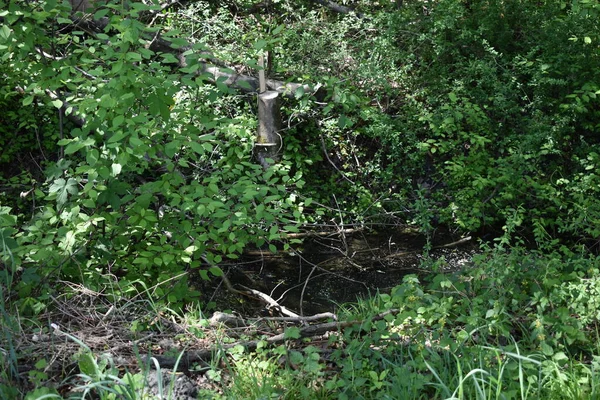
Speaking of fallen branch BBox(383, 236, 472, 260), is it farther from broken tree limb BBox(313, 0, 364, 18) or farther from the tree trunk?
broken tree limb BBox(313, 0, 364, 18)

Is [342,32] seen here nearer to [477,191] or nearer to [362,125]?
[362,125]

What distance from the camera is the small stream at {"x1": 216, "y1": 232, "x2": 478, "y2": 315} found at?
614cm

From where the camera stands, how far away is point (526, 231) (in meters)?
7.16

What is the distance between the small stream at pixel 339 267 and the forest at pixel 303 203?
30 mm

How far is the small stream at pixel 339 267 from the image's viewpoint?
6.14 meters

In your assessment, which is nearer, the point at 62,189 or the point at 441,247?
the point at 62,189

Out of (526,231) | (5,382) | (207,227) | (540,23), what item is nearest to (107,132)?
(207,227)

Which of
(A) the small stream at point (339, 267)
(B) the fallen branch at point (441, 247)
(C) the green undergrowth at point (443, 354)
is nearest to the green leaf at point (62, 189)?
(C) the green undergrowth at point (443, 354)

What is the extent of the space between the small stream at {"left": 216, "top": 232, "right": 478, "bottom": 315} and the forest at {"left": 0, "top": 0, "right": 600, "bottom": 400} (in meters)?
0.03

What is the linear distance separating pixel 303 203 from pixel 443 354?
6.76 feet

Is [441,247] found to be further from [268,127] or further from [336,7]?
[336,7]

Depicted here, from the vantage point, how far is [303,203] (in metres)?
5.38

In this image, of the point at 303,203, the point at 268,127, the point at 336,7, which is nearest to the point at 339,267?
the point at 303,203

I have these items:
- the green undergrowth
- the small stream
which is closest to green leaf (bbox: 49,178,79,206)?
the green undergrowth
